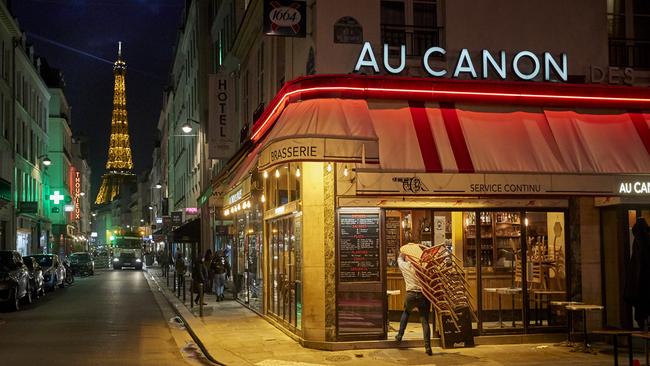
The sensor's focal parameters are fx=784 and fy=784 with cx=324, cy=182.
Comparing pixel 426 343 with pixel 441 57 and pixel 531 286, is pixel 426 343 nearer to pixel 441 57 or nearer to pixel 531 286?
pixel 531 286

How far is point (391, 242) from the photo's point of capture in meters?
15.5

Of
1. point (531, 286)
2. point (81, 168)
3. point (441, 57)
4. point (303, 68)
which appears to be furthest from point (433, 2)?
point (81, 168)

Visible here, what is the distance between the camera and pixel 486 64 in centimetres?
1435

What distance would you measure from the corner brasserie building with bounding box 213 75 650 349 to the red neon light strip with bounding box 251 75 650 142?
0.07ft

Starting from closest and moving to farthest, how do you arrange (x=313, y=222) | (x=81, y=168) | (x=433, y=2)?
1. (x=313, y=222)
2. (x=433, y=2)
3. (x=81, y=168)

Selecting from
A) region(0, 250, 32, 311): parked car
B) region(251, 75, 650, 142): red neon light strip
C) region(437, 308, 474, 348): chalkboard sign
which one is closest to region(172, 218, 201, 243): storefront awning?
region(0, 250, 32, 311): parked car

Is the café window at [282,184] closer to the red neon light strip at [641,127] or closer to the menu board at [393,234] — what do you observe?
the menu board at [393,234]

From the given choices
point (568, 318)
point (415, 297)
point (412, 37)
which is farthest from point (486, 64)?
point (568, 318)

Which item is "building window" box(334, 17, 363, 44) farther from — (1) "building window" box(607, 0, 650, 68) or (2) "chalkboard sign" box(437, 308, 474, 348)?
(1) "building window" box(607, 0, 650, 68)

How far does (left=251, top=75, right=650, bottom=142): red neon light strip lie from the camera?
13461mm

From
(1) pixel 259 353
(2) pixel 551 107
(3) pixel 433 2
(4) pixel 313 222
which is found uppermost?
(3) pixel 433 2

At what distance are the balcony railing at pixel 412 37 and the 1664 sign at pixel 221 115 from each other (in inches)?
472

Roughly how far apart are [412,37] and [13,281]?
51.0ft

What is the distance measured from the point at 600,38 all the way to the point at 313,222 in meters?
6.72
